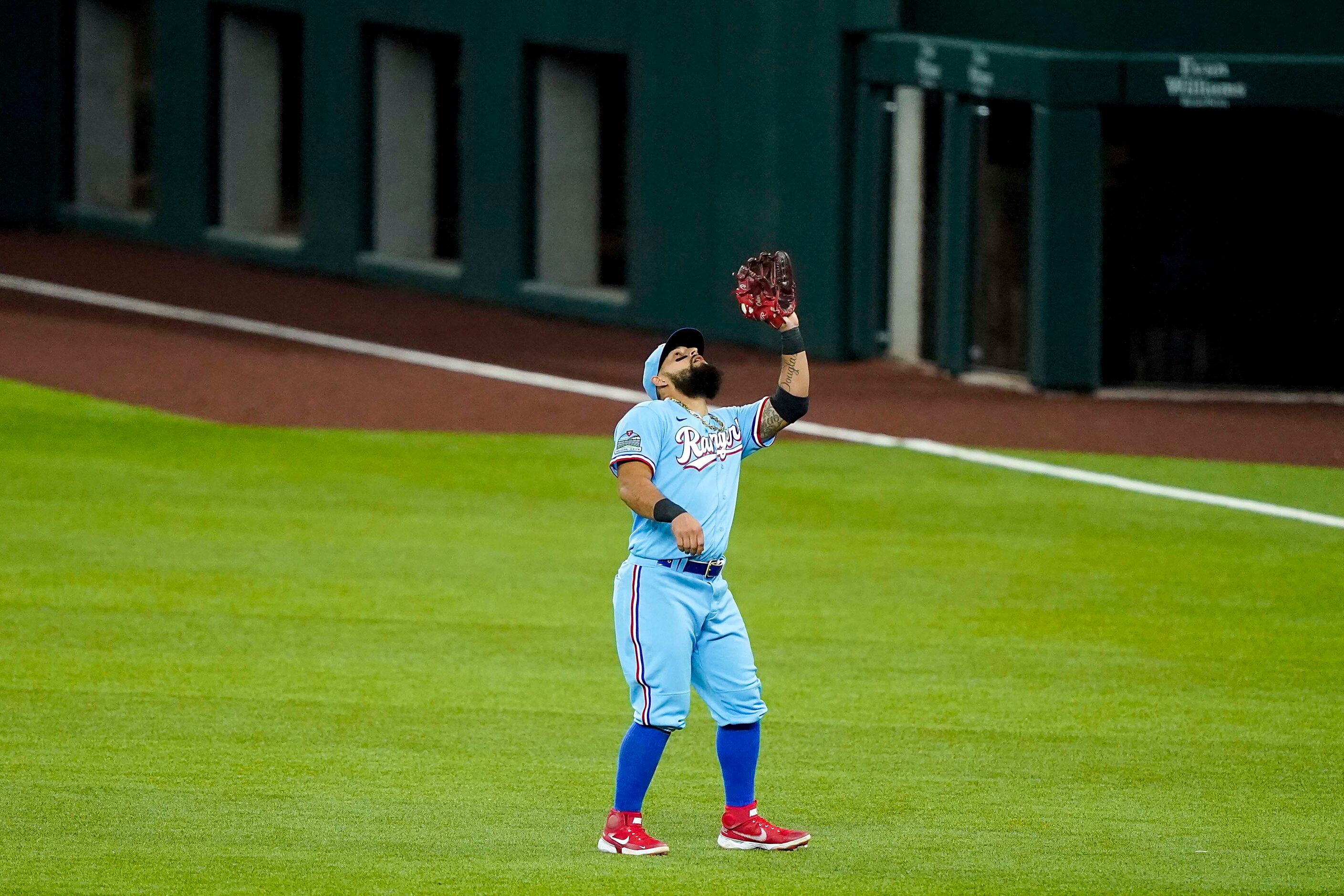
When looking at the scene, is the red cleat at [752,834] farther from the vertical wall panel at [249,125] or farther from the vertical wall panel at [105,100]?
the vertical wall panel at [105,100]

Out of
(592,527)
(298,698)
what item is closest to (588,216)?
(592,527)

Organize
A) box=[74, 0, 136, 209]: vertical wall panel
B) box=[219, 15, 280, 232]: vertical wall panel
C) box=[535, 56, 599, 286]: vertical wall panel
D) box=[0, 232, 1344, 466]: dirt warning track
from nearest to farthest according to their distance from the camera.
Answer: box=[0, 232, 1344, 466]: dirt warning track < box=[535, 56, 599, 286]: vertical wall panel < box=[219, 15, 280, 232]: vertical wall panel < box=[74, 0, 136, 209]: vertical wall panel

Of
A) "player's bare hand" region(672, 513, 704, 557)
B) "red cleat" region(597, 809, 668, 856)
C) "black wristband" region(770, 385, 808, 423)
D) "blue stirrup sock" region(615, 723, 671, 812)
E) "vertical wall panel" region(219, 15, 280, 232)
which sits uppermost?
"vertical wall panel" region(219, 15, 280, 232)

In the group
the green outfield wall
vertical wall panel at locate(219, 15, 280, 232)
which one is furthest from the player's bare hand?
vertical wall panel at locate(219, 15, 280, 232)

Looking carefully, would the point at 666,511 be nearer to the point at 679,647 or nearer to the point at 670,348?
the point at 679,647

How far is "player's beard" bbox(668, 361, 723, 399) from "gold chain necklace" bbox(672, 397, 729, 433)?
0.03 m

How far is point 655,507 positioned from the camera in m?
6.83

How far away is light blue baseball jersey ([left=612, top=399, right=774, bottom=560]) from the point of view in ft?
22.9

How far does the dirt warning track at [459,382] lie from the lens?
16.7 meters

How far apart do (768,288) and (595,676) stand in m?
3.11

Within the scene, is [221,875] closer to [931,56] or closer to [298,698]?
[298,698]

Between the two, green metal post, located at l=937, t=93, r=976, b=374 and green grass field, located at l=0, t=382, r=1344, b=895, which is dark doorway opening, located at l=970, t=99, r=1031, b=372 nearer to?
green metal post, located at l=937, t=93, r=976, b=374

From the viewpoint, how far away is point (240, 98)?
2544cm

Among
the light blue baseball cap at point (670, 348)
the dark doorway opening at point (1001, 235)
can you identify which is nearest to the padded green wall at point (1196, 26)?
the dark doorway opening at point (1001, 235)
